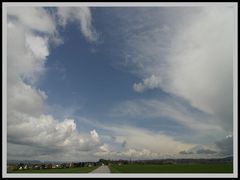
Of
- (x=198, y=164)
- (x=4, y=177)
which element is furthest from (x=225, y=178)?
(x=198, y=164)

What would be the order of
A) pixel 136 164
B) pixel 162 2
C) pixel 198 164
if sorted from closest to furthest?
pixel 162 2
pixel 198 164
pixel 136 164

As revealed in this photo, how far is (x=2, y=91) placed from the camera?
29625mm

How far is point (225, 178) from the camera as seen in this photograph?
2919 centimetres

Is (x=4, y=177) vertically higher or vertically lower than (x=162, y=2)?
lower

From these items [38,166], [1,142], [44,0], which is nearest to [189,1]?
[44,0]

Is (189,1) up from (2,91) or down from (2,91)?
up

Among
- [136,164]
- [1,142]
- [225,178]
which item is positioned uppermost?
[1,142]

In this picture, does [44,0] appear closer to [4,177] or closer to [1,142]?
[1,142]

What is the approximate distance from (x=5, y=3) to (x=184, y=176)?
1896 centimetres

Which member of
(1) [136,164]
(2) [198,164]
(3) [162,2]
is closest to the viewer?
(3) [162,2]

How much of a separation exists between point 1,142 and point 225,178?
1736 centimetres

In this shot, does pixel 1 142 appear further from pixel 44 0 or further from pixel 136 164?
pixel 136 164

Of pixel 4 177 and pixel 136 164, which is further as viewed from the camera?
pixel 136 164

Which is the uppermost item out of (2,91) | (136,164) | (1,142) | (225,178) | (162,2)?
(162,2)
